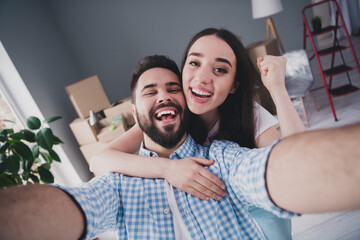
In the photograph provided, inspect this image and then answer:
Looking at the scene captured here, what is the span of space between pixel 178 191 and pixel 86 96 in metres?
1.76

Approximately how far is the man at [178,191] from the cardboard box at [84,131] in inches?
46.7

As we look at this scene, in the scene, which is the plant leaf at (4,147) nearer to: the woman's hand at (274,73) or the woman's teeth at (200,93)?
the woman's teeth at (200,93)

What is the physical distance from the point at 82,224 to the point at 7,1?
235 cm

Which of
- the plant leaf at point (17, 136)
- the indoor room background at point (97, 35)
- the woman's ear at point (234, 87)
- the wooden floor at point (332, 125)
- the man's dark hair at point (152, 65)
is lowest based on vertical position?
the wooden floor at point (332, 125)

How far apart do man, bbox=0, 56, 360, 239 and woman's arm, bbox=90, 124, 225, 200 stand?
0.03 metres

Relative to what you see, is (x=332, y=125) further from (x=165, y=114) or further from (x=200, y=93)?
(x=165, y=114)

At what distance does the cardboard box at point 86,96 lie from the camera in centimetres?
215

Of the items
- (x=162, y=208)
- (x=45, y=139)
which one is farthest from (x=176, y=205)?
(x=45, y=139)

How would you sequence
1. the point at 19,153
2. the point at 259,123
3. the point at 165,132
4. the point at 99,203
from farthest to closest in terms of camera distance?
the point at 19,153 → the point at 259,123 → the point at 165,132 → the point at 99,203

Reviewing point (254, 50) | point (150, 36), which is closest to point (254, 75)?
point (254, 50)

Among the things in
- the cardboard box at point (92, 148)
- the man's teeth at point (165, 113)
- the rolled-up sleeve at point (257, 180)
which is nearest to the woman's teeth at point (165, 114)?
the man's teeth at point (165, 113)

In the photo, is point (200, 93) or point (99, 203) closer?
point (99, 203)

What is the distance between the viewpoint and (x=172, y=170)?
0.81 meters

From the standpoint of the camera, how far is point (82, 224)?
0.60m
